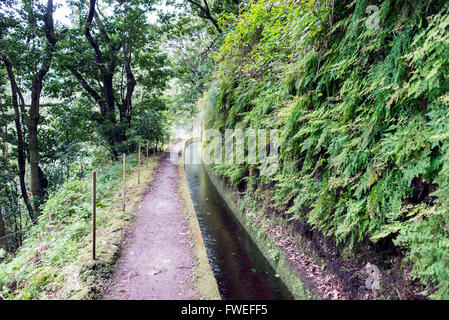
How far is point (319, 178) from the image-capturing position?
3850 millimetres

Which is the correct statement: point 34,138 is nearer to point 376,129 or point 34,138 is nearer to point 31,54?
point 31,54

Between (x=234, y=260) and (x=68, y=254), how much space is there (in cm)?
334

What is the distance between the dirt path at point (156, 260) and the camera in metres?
3.62

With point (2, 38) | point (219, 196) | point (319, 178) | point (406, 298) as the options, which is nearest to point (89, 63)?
point (2, 38)

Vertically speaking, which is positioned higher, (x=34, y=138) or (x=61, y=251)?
(x=34, y=138)

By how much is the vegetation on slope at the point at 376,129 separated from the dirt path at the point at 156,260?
2362 millimetres

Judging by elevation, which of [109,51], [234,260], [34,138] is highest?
[109,51]

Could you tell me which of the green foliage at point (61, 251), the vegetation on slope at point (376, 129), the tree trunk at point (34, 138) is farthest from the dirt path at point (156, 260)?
the tree trunk at point (34, 138)

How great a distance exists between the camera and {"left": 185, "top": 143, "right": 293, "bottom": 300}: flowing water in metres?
4.24

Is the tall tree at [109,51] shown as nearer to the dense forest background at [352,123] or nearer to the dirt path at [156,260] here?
the dense forest background at [352,123]

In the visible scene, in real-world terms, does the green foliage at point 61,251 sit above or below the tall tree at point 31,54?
below

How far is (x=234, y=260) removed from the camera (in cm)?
524

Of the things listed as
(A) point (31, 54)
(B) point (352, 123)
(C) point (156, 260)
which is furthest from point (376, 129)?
(A) point (31, 54)

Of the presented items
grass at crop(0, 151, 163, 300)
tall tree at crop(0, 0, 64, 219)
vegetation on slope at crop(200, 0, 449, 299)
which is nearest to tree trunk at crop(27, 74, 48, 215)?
tall tree at crop(0, 0, 64, 219)
